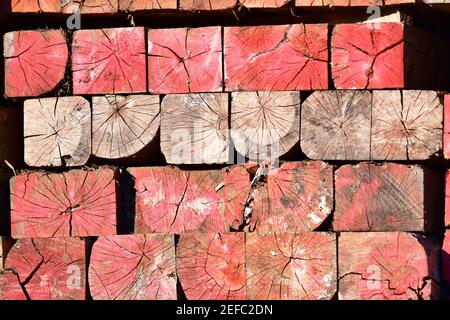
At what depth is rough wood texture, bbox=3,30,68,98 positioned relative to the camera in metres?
6.52

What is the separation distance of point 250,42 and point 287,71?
11.0 inches

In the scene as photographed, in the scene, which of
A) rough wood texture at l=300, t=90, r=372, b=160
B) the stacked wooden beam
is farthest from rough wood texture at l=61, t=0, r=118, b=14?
rough wood texture at l=300, t=90, r=372, b=160

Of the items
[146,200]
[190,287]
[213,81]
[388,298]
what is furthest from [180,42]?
[388,298]

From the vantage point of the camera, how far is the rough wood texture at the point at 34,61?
21.4 ft

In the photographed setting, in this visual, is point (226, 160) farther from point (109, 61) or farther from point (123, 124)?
point (109, 61)

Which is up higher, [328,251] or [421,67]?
[421,67]

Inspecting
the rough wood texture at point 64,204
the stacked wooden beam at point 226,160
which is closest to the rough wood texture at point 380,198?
the stacked wooden beam at point 226,160

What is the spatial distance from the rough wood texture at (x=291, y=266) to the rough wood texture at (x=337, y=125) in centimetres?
49

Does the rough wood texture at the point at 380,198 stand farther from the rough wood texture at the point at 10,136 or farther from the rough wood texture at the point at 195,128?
the rough wood texture at the point at 10,136

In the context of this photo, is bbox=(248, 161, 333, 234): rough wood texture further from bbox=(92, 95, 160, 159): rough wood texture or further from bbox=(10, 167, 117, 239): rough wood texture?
bbox=(10, 167, 117, 239): rough wood texture

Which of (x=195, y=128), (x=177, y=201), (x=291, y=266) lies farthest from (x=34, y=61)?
(x=291, y=266)

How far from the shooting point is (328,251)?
19.9 ft

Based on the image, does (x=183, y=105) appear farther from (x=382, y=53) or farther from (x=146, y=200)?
(x=382, y=53)

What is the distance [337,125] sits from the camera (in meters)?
6.12
